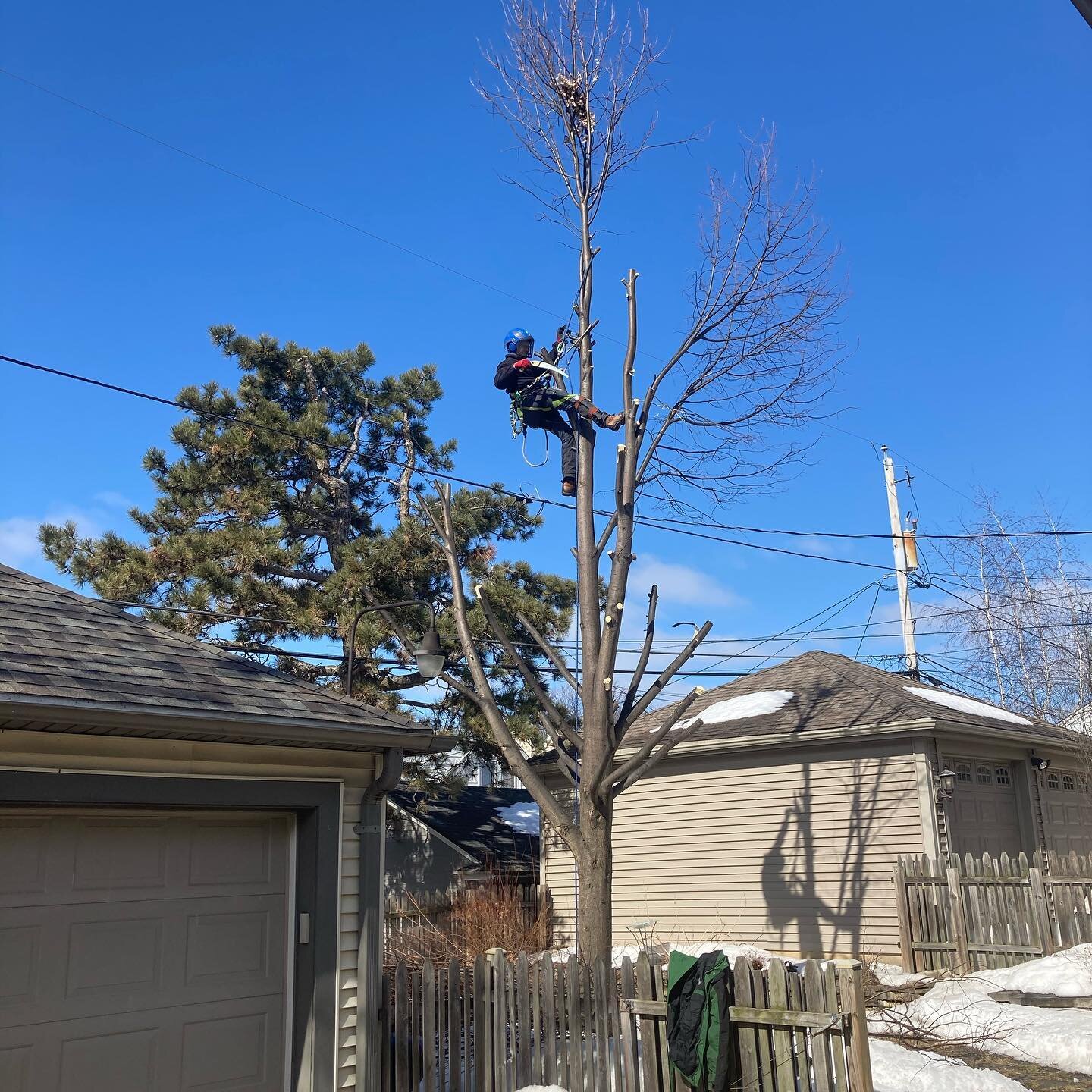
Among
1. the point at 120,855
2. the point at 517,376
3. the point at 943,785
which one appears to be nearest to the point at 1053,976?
the point at 943,785

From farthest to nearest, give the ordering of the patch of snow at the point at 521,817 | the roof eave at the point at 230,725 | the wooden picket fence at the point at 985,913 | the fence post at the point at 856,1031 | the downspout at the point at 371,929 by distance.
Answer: the patch of snow at the point at 521,817, the wooden picket fence at the point at 985,913, the downspout at the point at 371,929, the roof eave at the point at 230,725, the fence post at the point at 856,1031

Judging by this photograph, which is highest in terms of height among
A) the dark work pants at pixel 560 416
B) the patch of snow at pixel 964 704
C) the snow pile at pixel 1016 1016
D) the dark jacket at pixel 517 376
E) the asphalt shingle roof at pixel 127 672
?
the dark jacket at pixel 517 376

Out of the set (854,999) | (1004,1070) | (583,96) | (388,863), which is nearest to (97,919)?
(854,999)

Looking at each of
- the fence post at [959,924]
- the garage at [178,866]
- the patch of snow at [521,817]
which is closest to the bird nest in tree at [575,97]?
the garage at [178,866]

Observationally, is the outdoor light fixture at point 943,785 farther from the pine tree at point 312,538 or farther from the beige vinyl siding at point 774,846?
the pine tree at point 312,538

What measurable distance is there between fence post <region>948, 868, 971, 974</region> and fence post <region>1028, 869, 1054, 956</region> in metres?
0.82

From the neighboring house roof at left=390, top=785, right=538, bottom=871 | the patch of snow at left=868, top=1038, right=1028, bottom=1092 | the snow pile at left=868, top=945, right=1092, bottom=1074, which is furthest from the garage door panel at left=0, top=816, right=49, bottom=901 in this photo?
the neighboring house roof at left=390, top=785, right=538, bottom=871

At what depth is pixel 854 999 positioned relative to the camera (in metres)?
5.90

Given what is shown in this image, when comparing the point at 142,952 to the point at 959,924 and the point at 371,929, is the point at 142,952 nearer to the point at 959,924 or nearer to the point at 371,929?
the point at 371,929

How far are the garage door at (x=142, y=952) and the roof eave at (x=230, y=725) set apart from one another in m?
0.81

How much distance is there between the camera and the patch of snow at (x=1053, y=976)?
10539mm

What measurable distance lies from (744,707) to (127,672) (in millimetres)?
12346

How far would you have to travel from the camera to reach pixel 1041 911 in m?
12.6

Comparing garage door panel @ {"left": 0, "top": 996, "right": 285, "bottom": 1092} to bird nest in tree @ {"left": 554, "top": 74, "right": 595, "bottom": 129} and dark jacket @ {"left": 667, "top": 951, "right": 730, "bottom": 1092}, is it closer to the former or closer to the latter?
dark jacket @ {"left": 667, "top": 951, "right": 730, "bottom": 1092}
